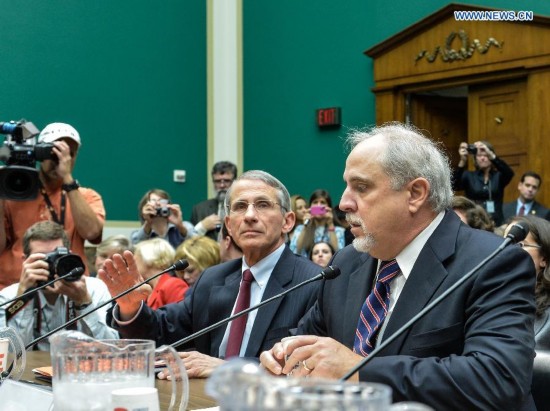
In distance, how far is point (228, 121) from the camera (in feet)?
30.3

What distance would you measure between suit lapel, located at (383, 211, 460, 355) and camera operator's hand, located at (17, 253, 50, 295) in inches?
61.5

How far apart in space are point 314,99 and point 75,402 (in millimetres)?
7530

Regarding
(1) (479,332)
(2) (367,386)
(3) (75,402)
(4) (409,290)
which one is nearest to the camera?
(2) (367,386)

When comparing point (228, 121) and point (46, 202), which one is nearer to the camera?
point (46, 202)

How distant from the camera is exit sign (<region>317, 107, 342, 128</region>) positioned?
827cm

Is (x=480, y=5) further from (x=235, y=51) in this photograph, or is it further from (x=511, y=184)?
(x=235, y=51)

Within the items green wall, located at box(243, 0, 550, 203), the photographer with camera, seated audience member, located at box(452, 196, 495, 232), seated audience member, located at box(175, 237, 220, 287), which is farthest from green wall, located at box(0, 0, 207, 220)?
seated audience member, located at box(452, 196, 495, 232)

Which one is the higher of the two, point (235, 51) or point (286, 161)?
point (235, 51)

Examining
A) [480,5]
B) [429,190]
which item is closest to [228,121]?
[480,5]

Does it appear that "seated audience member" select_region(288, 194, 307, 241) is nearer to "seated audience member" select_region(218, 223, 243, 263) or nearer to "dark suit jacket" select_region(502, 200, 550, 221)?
"dark suit jacket" select_region(502, 200, 550, 221)

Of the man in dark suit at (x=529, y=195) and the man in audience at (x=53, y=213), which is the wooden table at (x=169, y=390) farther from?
the man in dark suit at (x=529, y=195)

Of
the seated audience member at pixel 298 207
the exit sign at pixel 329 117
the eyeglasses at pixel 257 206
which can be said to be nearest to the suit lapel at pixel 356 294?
the eyeglasses at pixel 257 206

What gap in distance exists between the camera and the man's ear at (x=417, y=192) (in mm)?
2072

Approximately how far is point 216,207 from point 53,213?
313 centimetres
